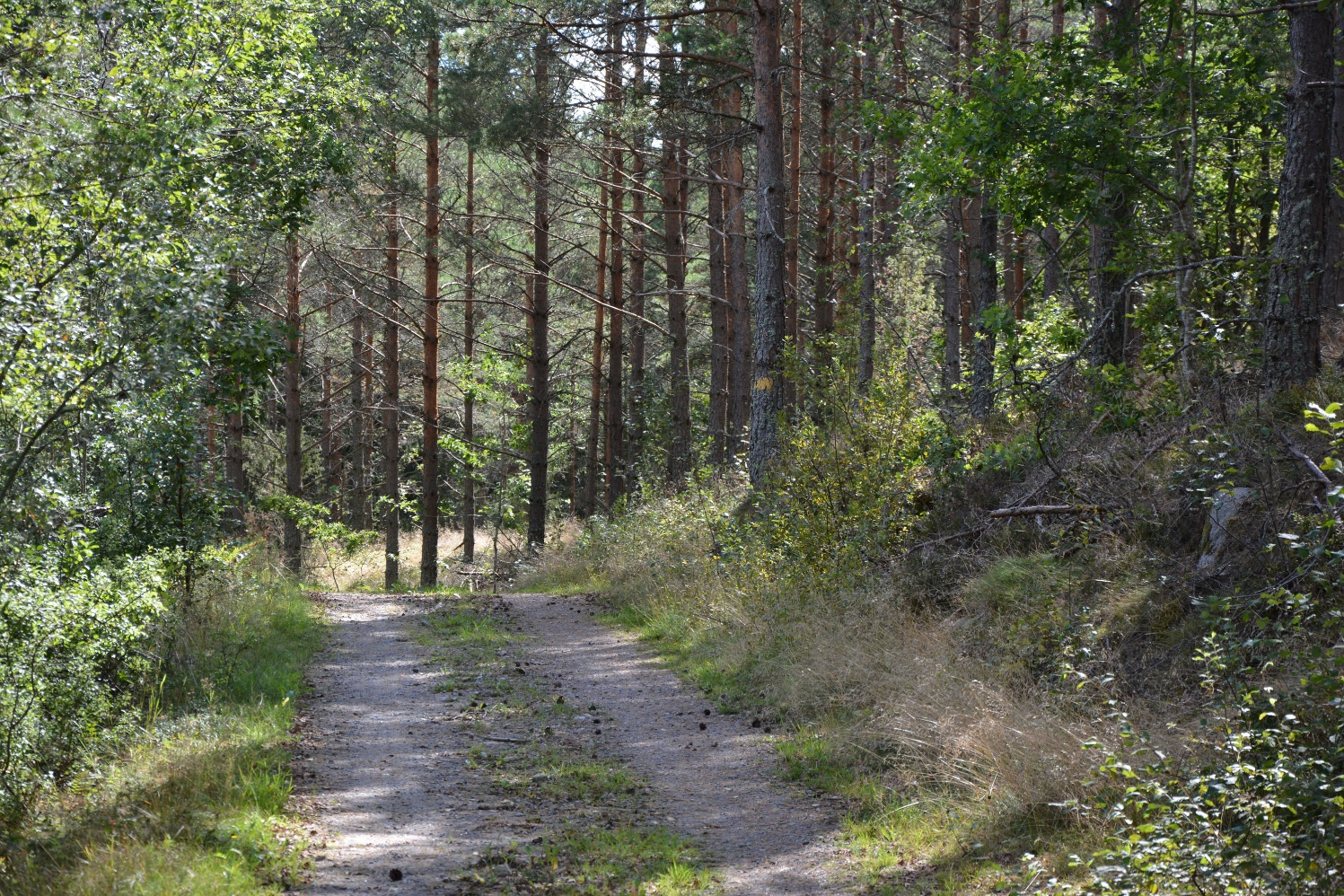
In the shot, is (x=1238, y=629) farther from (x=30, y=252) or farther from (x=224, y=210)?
(x=224, y=210)

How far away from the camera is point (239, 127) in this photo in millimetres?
9688

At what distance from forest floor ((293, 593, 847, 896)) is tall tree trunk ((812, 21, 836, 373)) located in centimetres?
885

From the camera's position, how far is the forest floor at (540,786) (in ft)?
16.7

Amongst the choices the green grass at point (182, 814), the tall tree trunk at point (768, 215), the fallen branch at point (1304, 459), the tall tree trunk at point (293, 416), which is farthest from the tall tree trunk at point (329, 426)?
the fallen branch at point (1304, 459)

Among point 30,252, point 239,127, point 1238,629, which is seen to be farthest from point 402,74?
point 1238,629

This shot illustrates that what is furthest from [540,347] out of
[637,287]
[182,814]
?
[182,814]

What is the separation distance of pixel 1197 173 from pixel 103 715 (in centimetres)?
1295

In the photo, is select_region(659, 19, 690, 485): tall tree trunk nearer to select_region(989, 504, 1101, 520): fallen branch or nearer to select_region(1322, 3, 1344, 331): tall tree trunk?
select_region(1322, 3, 1344, 331): tall tree trunk

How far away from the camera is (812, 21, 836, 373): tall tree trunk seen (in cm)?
1761

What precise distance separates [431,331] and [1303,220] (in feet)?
51.9

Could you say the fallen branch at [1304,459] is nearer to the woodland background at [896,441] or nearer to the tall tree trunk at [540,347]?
the woodland background at [896,441]

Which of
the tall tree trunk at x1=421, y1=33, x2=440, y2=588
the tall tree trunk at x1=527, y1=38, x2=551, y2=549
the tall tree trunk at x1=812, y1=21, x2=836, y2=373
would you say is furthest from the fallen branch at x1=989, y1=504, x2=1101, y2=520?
the tall tree trunk at x1=421, y1=33, x2=440, y2=588

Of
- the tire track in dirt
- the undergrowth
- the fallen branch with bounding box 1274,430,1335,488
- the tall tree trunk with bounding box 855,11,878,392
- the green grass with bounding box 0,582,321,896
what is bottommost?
the tire track in dirt

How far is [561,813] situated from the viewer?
19.6 feet
